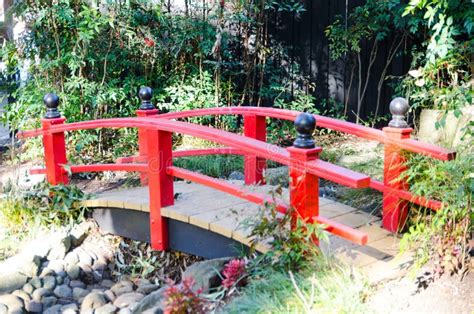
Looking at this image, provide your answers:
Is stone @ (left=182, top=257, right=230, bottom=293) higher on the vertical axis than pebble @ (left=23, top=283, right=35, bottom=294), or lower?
higher

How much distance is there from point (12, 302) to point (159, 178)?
129 cm

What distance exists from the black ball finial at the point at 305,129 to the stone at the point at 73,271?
235 centimetres

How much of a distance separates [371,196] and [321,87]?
3701 millimetres

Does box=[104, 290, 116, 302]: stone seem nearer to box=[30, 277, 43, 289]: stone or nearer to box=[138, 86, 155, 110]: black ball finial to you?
box=[30, 277, 43, 289]: stone

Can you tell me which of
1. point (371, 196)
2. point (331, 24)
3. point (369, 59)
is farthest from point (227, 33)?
point (371, 196)

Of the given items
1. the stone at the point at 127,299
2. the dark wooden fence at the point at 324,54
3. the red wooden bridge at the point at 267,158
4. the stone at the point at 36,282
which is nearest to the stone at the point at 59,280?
the stone at the point at 36,282

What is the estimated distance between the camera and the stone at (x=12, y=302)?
417cm

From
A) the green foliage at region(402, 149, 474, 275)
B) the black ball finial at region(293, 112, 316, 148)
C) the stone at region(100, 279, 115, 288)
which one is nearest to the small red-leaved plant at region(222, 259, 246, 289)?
the black ball finial at region(293, 112, 316, 148)

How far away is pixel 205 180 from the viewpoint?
401cm

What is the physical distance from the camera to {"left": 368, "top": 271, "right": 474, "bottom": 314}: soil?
285 cm

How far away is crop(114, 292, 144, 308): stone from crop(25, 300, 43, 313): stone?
516 millimetres

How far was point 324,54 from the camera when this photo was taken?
7.90 metres

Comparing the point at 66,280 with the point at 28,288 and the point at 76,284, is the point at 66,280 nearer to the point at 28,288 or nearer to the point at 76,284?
the point at 76,284

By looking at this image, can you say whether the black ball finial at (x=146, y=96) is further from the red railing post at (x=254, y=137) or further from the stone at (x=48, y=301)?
the stone at (x=48, y=301)
